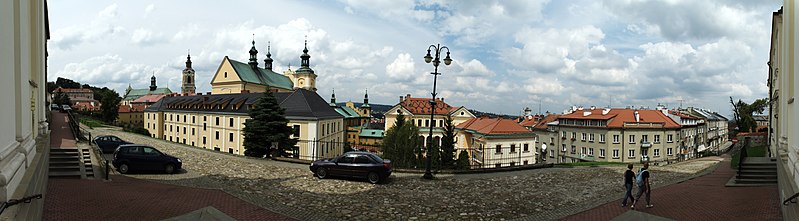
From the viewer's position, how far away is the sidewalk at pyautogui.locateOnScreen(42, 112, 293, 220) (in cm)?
819

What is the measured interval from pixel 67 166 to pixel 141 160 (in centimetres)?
224

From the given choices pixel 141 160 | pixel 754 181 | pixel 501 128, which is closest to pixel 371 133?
pixel 501 128

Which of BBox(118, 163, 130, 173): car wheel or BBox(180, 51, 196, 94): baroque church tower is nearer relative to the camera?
BBox(118, 163, 130, 173): car wheel

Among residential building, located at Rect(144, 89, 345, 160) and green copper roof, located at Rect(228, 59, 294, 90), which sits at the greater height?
green copper roof, located at Rect(228, 59, 294, 90)

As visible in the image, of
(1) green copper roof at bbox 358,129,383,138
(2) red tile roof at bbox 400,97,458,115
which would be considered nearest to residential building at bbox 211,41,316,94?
(1) green copper roof at bbox 358,129,383,138

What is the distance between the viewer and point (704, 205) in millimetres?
9711

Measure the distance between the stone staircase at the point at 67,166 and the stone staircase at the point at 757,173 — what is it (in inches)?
807

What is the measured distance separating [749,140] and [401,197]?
1224 inches

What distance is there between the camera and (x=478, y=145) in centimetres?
4778

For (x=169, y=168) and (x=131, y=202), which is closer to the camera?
(x=131, y=202)

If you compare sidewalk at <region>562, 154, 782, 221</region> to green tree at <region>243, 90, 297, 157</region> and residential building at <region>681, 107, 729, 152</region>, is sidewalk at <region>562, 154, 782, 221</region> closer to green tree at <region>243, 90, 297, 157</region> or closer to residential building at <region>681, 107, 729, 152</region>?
green tree at <region>243, 90, 297, 157</region>

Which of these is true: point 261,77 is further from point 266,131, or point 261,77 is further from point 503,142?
point 266,131

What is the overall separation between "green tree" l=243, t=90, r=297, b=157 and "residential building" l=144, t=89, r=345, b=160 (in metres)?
15.5

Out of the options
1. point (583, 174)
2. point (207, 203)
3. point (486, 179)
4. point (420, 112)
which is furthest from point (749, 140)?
point (420, 112)
